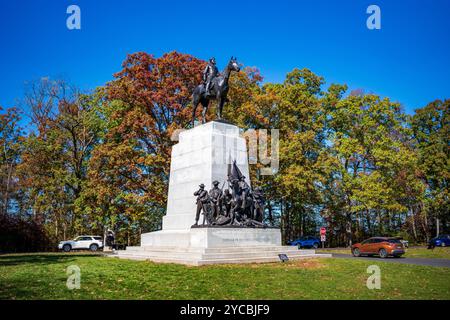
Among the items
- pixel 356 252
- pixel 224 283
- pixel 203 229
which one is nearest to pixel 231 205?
pixel 203 229

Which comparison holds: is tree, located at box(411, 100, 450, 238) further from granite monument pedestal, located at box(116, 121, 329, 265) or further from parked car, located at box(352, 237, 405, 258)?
granite monument pedestal, located at box(116, 121, 329, 265)

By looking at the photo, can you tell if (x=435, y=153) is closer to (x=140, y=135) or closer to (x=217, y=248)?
(x=140, y=135)

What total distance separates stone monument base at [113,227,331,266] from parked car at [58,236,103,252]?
17.2 m

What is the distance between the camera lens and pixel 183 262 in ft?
47.5

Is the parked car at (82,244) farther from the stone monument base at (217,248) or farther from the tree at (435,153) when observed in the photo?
the tree at (435,153)

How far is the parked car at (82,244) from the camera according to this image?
3375cm

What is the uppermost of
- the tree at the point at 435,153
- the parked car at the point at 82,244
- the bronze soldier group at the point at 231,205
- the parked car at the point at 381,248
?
the tree at the point at 435,153

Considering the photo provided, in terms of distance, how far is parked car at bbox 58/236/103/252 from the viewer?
3375 centimetres

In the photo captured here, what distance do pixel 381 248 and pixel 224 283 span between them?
16.6m

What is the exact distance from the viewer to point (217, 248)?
50.4 ft

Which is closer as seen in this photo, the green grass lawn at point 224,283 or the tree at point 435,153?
the green grass lawn at point 224,283

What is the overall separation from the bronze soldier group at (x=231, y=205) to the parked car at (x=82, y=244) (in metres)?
20.3

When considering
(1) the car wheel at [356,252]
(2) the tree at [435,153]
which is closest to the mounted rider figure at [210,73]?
(1) the car wheel at [356,252]

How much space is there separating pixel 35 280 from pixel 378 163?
32.2 metres
